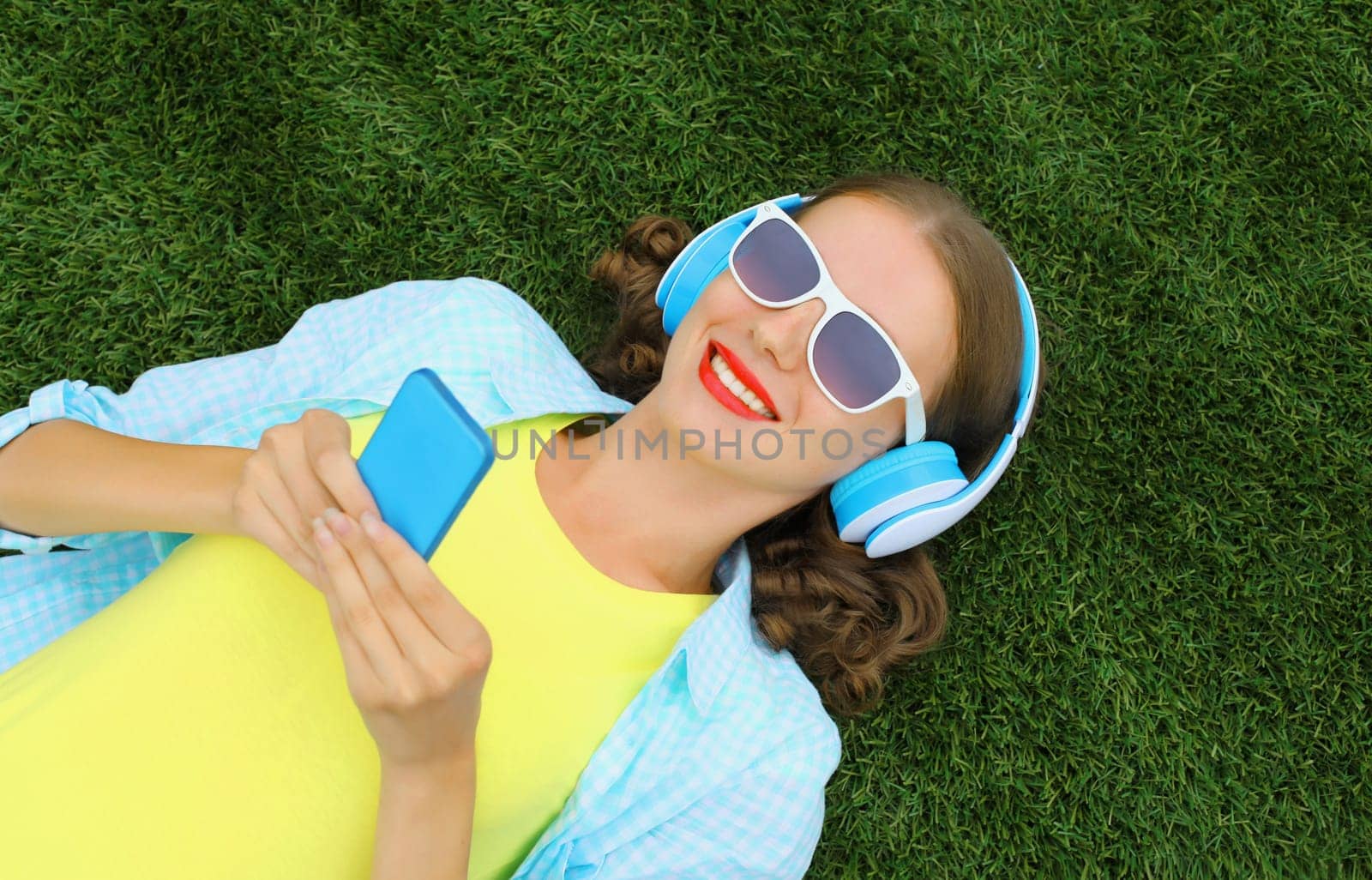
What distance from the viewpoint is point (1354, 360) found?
11.0 feet

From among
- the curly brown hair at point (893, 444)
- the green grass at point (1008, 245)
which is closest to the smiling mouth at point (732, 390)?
the curly brown hair at point (893, 444)

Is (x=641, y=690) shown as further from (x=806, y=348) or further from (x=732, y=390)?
(x=806, y=348)

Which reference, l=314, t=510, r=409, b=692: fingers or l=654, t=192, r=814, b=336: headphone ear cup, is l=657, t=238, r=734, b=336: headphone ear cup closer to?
l=654, t=192, r=814, b=336: headphone ear cup

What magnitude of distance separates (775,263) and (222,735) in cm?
165

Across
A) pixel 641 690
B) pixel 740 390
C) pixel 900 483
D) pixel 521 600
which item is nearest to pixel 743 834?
pixel 641 690

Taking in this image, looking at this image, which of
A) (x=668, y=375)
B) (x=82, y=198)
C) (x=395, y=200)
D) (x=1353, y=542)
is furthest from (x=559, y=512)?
(x=1353, y=542)

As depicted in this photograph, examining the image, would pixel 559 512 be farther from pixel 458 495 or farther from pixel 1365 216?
pixel 1365 216

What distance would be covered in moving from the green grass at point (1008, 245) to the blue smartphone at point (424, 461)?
1.76 metres

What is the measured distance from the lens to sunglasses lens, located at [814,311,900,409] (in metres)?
2.25

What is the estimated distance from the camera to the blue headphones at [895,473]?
2.47m

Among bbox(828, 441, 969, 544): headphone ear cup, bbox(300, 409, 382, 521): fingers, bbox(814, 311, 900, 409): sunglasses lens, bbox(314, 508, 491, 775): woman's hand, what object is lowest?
bbox(828, 441, 969, 544): headphone ear cup

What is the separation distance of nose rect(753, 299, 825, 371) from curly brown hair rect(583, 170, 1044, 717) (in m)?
0.39

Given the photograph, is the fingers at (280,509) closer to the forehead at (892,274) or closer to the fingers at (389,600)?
the fingers at (389,600)

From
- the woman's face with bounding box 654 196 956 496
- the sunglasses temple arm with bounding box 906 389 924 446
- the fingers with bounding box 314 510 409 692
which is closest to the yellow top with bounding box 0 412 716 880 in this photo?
the fingers with bounding box 314 510 409 692
